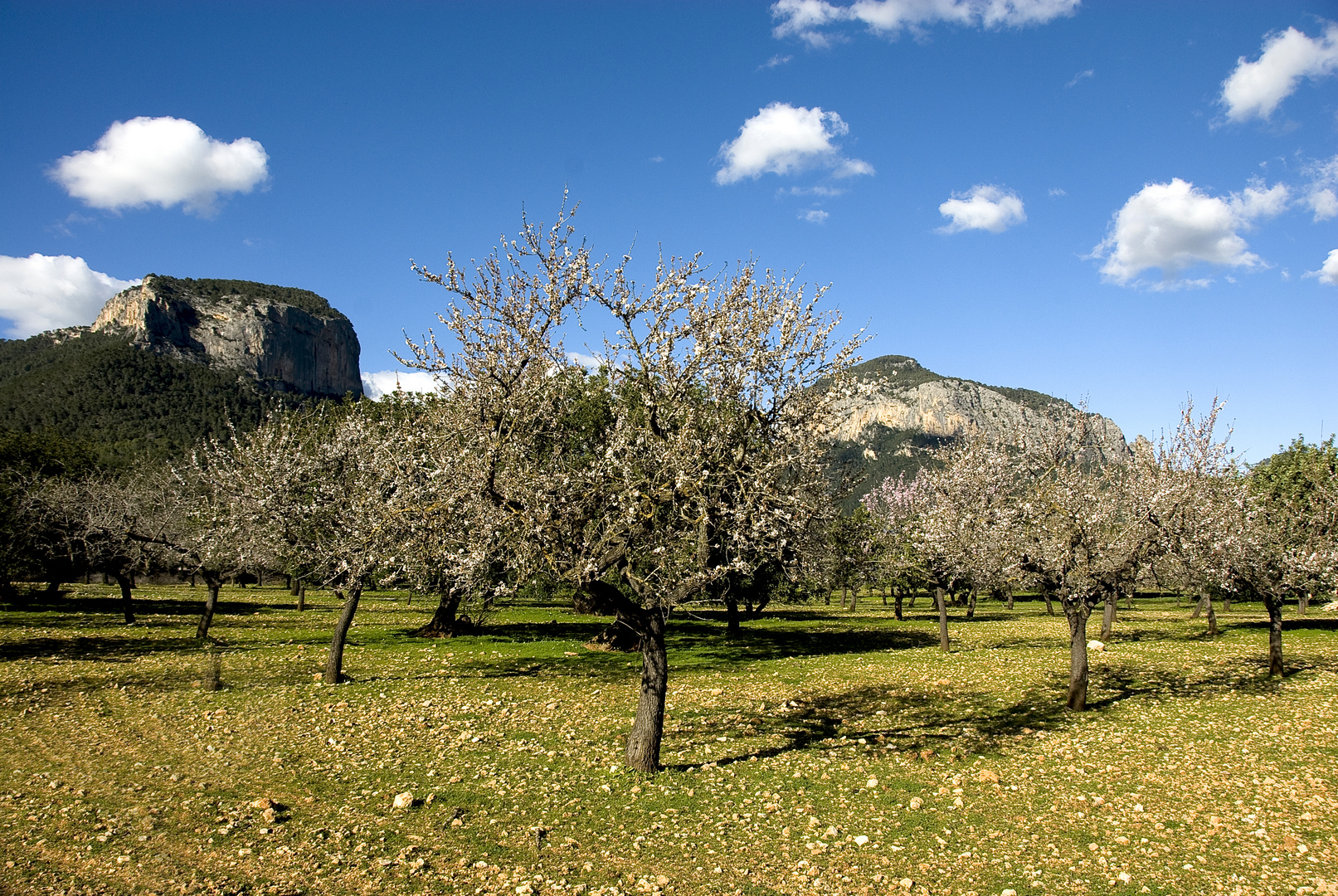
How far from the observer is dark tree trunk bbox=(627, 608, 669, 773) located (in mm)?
13961

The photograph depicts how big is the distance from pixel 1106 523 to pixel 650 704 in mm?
14275

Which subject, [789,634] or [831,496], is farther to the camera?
[789,634]

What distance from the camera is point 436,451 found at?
15133 millimetres

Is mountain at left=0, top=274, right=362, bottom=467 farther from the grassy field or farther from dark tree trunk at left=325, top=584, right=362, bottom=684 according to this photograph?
the grassy field

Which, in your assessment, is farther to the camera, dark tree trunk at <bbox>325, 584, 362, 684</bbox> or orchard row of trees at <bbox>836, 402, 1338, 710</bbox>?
dark tree trunk at <bbox>325, 584, 362, 684</bbox>

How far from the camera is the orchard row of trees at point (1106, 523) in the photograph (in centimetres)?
1875

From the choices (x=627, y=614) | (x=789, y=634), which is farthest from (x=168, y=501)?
(x=627, y=614)

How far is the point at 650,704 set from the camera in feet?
46.0

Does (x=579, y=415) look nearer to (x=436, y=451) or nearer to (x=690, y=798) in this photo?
(x=436, y=451)

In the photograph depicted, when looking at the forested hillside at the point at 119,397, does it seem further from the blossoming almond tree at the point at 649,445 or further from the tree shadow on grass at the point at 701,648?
the blossoming almond tree at the point at 649,445

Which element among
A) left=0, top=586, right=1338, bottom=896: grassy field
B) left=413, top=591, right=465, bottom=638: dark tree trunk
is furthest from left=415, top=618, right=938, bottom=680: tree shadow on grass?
left=413, top=591, right=465, bottom=638: dark tree trunk

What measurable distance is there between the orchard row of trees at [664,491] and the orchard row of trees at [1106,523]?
94mm

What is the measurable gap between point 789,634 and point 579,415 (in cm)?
2124

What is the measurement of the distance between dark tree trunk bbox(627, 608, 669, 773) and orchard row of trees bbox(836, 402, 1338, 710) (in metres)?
10.7
